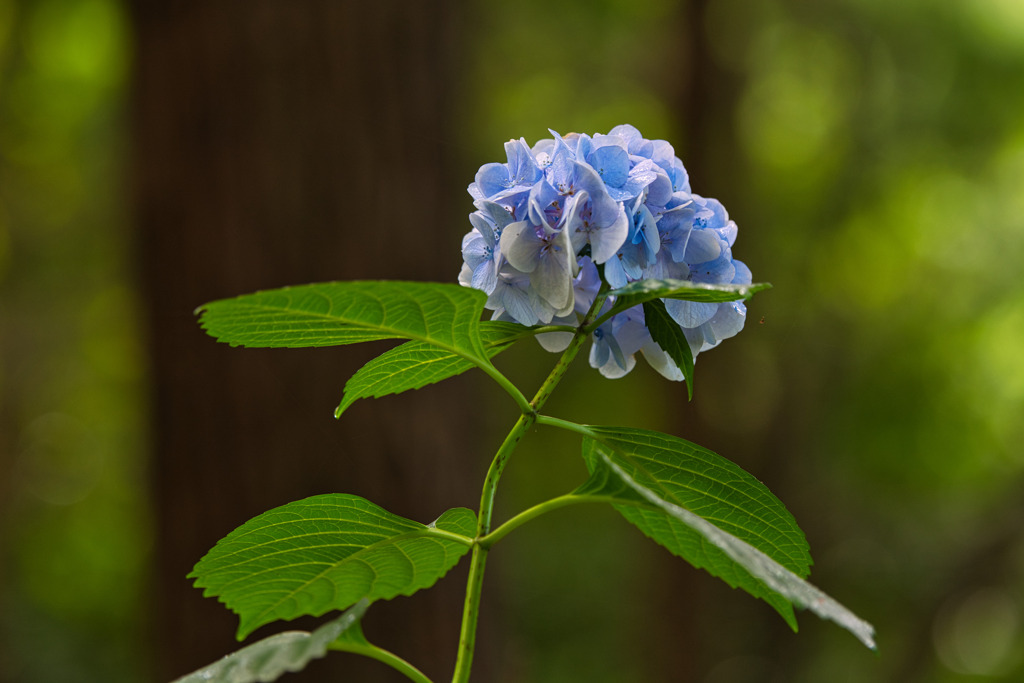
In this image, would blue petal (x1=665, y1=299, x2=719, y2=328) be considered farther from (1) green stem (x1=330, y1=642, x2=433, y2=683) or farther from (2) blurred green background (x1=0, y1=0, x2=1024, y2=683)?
(2) blurred green background (x1=0, y1=0, x2=1024, y2=683)

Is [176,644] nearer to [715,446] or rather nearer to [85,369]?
[715,446]

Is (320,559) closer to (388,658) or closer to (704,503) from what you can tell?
(388,658)

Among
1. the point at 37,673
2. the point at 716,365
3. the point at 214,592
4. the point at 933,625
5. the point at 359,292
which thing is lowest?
the point at 37,673

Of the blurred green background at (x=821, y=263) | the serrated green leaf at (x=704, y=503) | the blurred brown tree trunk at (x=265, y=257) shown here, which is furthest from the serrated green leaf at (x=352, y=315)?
the blurred green background at (x=821, y=263)

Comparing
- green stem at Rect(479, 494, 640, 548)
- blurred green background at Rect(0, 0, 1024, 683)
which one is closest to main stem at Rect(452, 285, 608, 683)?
green stem at Rect(479, 494, 640, 548)

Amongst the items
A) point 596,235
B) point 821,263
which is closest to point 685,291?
point 596,235

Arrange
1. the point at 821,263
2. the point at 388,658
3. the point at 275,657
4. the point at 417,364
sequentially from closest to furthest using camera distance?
1. the point at 275,657
2. the point at 388,658
3. the point at 417,364
4. the point at 821,263

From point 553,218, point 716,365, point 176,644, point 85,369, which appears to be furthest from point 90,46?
point 553,218
